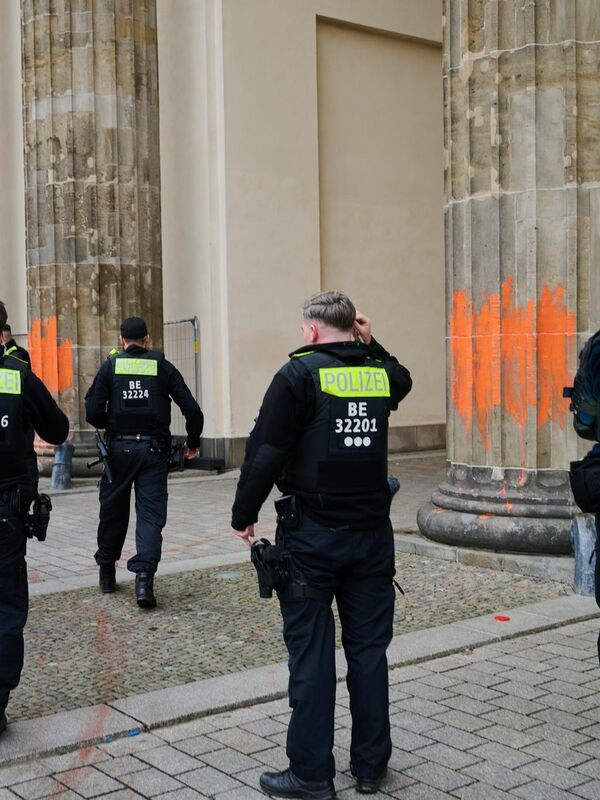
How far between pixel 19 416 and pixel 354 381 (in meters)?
1.60

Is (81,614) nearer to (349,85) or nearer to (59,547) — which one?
(59,547)

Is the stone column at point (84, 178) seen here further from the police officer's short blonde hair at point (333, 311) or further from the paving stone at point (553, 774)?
the paving stone at point (553, 774)

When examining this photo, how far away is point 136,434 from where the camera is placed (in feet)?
23.0

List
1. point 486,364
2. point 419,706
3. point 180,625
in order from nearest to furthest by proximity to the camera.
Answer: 1. point 419,706
2. point 180,625
3. point 486,364

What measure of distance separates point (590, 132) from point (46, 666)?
16.2 feet

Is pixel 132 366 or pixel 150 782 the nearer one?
pixel 150 782

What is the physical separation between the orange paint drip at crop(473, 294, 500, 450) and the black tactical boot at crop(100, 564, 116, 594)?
275 cm

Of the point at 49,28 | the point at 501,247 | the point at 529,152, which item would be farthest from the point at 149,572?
the point at 49,28

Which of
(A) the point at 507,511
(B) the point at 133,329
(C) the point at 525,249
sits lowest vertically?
(A) the point at 507,511

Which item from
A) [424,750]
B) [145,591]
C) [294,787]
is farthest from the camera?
[145,591]

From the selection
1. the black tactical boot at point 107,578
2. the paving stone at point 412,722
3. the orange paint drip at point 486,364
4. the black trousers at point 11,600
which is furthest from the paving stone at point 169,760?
the orange paint drip at point 486,364

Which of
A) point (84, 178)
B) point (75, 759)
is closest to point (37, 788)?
point (75, 759)

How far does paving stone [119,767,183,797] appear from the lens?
12.9 feet

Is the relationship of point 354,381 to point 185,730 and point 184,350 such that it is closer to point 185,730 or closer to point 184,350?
point 185,730
